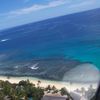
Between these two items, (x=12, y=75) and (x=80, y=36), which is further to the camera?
(x=80, y=36)

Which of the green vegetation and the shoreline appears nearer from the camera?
the green vegetation

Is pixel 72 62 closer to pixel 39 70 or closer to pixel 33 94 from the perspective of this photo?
pixel 39 70

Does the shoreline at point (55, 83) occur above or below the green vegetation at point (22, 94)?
below

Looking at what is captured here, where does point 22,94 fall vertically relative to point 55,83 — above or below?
above

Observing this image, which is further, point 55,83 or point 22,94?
point 55,83

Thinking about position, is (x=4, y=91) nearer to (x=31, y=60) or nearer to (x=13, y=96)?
(x=13, y=96)

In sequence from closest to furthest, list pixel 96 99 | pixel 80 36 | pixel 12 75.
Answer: pixel 96 99, pixel 12 75, pixel 80 36

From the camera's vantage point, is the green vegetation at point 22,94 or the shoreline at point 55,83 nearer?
the green vegetation at point 22,94

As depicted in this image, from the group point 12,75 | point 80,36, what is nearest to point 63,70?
point 12,75

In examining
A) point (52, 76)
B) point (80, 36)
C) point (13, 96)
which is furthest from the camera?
point (80, 36)

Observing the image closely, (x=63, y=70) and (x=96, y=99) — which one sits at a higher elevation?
(x=96, y=99)

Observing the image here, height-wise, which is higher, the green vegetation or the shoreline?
the green vegetation
